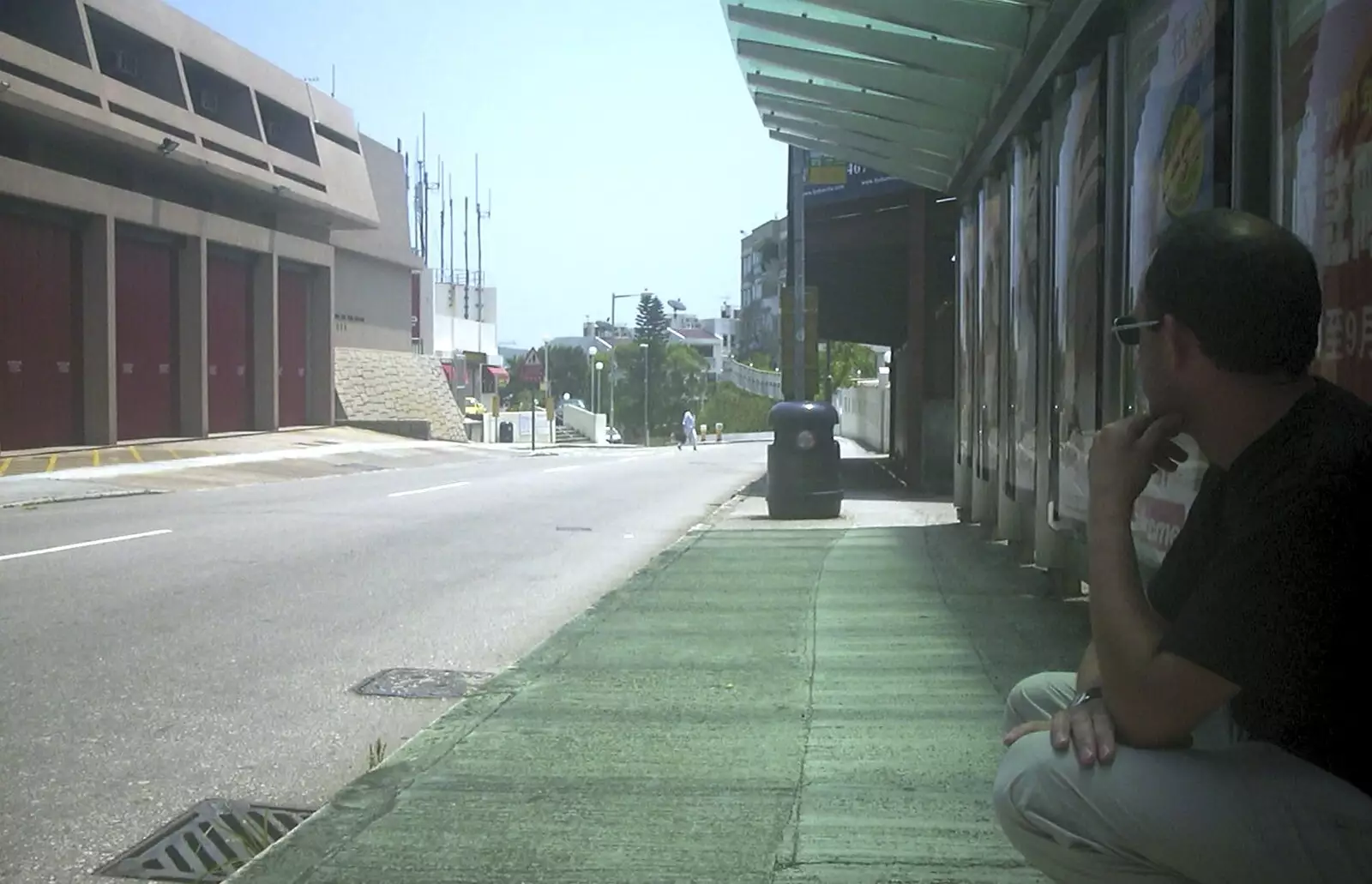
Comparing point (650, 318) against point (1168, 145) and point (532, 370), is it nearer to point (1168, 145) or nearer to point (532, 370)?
point (532, 370)

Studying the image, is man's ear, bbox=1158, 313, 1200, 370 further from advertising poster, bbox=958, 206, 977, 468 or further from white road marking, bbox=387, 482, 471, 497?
white road marking, bbox=387, 482, 471, 497

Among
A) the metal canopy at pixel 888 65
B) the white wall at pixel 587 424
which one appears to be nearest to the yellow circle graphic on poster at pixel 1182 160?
the metal canopy at pixel 888 65

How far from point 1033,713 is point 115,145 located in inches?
1149

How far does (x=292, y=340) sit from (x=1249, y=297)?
1529 inches

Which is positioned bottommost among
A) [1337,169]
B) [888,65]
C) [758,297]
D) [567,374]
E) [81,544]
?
[81,544]

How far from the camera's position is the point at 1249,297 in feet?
6.74

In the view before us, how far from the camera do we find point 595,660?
6805mm

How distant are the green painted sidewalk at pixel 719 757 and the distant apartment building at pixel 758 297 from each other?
74838 mm

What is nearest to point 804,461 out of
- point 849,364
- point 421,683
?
point 421,683

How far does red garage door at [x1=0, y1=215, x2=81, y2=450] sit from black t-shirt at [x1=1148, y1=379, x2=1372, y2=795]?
26695 millimetres

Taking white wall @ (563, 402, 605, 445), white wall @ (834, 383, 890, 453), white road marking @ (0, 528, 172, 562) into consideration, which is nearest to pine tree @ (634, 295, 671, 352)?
white wall @ (563, 402, 605, 445)

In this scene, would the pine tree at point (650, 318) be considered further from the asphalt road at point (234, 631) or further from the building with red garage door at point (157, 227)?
the asphalt road at point (234, 631)

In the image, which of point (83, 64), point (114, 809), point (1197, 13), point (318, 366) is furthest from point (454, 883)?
point (318, 366)

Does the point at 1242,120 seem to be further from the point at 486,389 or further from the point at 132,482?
the point at 486,389
